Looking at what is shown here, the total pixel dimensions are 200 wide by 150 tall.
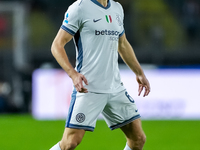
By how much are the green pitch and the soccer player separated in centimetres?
286

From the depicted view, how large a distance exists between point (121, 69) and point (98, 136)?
3576 mm

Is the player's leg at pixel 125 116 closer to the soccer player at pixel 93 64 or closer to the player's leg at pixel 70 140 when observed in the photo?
the soccer player at pixel 93 64

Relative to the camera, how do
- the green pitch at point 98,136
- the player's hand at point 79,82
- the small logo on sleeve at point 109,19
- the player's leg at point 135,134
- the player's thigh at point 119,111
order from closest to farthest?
the player's hand at point 79,82
the small logo on sleeve at point 109,19
the player's thigh at point 119,111
the player's leg at point 135,134
the green pitch at point 98,136

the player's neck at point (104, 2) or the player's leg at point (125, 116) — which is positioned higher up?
the player's neck at point (104, 2)

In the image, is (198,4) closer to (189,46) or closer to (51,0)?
(189,46)

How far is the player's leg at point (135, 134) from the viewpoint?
4688 mm

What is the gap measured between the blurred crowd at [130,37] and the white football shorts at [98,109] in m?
8.17

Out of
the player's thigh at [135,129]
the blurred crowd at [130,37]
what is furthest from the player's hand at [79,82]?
the blurred crowd at [130,37]

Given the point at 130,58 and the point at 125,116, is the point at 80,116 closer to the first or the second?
the point at 125,116

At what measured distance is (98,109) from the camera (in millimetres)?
4469

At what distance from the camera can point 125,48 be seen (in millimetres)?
4871

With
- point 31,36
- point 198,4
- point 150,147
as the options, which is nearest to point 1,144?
point 150,147

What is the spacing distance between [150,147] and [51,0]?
8535mm

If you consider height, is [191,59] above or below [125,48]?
below
